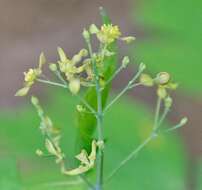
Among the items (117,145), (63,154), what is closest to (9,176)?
(63,154)

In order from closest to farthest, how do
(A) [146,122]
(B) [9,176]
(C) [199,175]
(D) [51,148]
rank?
(D) [51,148] → (B) [9,176] → (C) [199,175] → (A) [146,122]

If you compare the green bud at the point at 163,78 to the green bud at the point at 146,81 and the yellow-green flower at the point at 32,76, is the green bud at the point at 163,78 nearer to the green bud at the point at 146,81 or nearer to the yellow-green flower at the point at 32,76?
the green bud at the point at 146,81

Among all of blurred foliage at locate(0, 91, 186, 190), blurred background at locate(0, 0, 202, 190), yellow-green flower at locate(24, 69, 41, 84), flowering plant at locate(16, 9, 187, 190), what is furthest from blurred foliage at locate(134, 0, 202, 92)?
yellow-green flower at locate(24, 69, 41, 84)

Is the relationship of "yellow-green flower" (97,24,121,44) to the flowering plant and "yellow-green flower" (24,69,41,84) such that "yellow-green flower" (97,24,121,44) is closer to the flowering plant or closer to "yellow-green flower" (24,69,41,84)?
the flowering plant

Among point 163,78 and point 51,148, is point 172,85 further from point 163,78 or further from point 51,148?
point 51,148

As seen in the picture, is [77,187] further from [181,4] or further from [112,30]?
[181,4]
